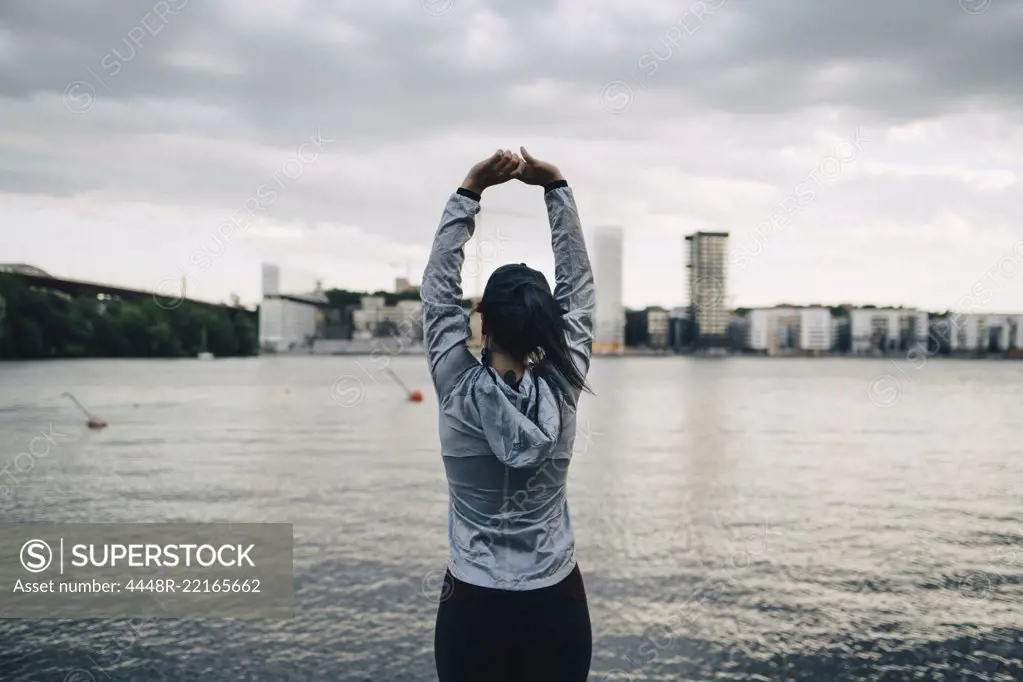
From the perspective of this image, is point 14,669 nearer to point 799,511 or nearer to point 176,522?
point 176,522

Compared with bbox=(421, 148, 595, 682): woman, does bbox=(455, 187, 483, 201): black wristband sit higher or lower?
higher

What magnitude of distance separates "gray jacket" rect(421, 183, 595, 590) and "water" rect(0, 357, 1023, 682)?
6.24 m

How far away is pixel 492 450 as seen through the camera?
2186mm

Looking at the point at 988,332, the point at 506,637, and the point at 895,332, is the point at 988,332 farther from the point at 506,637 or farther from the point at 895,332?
the point at 506,637

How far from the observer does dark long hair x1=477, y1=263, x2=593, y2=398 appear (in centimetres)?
221

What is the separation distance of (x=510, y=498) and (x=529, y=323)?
452mm

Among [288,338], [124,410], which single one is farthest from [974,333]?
[124,410]

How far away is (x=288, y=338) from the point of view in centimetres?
15638

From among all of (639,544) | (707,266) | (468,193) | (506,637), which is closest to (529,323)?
(468,193)

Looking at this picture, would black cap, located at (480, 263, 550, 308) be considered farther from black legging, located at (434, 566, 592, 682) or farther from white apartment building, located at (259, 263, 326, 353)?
white apartment building, located at (259, 263, 326, 353)

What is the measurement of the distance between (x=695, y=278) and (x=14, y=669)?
522 ft

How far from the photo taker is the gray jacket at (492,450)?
2.15m

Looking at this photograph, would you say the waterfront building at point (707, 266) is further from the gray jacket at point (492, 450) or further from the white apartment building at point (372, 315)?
the gray jacket at point (492, 450)

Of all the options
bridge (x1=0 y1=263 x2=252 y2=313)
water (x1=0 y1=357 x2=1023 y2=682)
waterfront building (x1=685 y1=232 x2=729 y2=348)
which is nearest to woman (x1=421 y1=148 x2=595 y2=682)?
water (x1=0 y1=357 x2=1023 y2=682)
